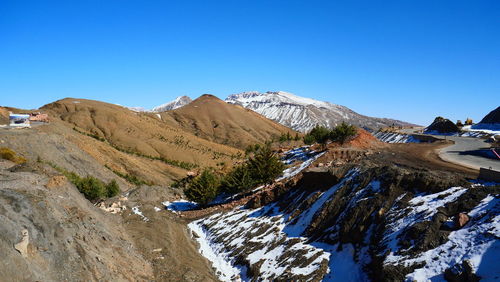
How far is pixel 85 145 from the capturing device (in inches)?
2238

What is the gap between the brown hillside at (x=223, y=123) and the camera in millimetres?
134500

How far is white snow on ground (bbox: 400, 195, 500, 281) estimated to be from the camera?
1012 centimetres

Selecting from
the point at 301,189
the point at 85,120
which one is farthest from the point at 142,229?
the point at 85,120

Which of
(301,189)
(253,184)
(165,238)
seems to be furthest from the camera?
(253,184)

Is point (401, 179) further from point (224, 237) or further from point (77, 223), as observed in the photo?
point (77, 223)

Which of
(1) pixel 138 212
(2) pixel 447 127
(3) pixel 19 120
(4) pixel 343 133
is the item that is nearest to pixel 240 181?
(1) pixel 138 212

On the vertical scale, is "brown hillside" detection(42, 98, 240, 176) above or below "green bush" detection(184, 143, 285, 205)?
above

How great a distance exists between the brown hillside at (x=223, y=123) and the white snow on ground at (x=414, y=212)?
110m

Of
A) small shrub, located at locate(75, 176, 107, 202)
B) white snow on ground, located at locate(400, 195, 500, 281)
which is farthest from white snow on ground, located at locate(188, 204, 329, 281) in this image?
small shrub, located at locate(75, 176, 107, 202)

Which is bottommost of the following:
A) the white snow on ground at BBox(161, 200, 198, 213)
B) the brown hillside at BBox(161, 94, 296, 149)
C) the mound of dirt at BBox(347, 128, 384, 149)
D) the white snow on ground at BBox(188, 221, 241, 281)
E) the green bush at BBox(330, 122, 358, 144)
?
the white snow on ground at BBox(188, 221, 241, 281)

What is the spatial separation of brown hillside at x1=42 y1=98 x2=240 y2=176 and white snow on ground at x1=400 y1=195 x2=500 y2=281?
65341mm

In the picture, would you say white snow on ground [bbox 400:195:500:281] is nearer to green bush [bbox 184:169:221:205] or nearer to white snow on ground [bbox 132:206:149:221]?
white snow on ground [bbox 132:206:149:221]

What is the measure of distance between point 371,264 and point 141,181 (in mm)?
47706

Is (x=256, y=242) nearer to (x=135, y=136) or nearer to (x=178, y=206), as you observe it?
(x=178, y=206)
